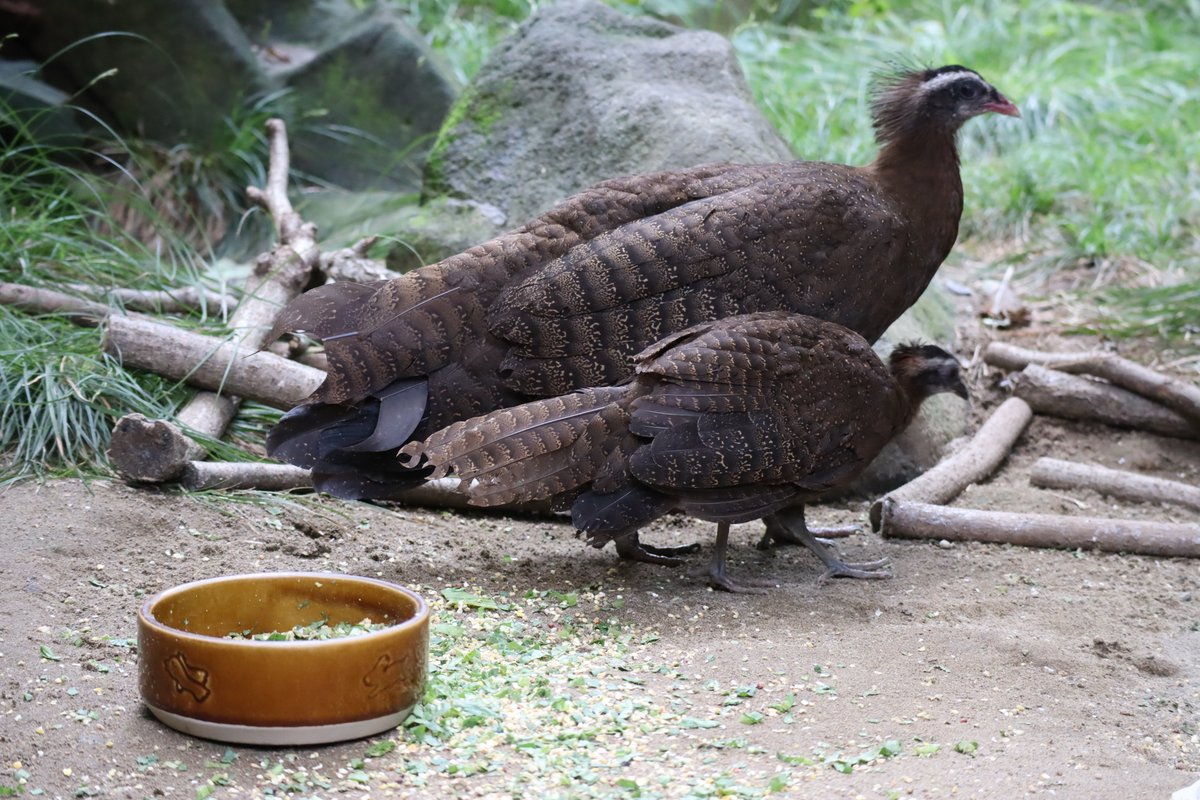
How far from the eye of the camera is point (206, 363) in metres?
4.81

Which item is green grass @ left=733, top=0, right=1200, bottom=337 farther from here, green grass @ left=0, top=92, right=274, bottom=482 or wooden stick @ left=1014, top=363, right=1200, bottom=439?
green grass @ left=0, top=92, right=274, bottom=482

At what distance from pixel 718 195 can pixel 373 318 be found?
4.19 ft

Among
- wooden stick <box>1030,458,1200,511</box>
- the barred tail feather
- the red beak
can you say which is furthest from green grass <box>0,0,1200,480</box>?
wooden stick <box>1030,458,1200,511</box>

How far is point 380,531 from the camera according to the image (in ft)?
14.5

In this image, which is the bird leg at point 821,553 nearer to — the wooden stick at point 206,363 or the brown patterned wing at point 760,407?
the brown patterned wing at point 760,407

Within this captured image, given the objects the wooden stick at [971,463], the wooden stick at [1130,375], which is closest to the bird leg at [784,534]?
the wooden stick at [971,463]

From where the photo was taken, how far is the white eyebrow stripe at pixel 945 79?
4.81 metres

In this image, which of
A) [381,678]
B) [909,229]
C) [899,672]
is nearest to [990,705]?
[899,672]

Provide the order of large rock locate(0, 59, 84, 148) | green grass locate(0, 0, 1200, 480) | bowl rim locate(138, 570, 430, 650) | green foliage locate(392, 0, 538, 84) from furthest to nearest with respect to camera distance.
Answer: green foliage locate(392, 0, 538, 84) → large rock locate(0, 59, 84, 148) → green grass locate(0, 0, 1200, 480) → bowl rim locate(138, 570, 430, 650)

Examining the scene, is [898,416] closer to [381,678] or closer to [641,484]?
[641,484]

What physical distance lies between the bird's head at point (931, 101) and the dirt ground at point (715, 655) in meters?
1.56

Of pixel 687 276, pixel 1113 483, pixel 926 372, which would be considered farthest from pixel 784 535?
pixel 1113 483

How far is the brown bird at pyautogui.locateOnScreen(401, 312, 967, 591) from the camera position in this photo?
3.84 metres

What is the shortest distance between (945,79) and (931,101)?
0.44ft
